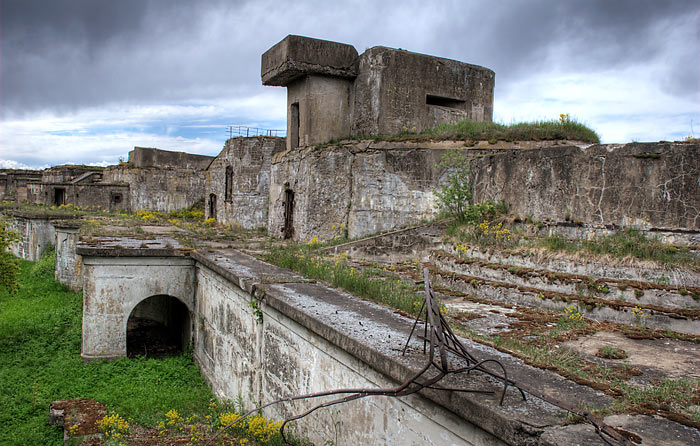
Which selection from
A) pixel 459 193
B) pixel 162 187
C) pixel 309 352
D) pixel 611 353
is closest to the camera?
pixel 611 353

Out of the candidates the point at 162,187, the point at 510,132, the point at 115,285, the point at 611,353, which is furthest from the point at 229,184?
the point at 611,353

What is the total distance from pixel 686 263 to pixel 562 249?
1.49m

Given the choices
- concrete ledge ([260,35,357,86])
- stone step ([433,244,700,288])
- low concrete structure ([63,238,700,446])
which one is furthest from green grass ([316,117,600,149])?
low concrete structure ([63,238,700,446])

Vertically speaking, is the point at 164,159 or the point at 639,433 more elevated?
the point at 164,159

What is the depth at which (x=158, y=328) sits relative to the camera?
12812 millimetres

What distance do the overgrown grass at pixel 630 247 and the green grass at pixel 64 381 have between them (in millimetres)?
5822

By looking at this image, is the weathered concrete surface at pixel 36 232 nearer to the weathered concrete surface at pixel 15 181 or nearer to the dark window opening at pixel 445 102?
the dark window opening at pixel 445 102

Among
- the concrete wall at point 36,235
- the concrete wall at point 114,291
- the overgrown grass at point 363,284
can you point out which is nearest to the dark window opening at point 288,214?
the concrete wall at point 114,291

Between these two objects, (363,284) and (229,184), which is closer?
(363,284)

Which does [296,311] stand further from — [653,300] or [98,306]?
[98,306]

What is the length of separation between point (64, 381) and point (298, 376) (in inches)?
231

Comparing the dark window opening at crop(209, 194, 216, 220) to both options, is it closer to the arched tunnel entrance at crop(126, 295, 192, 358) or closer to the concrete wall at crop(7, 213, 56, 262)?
the concrete wall at crop(7, 213, 56, 262)

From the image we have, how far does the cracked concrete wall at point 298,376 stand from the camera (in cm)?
323

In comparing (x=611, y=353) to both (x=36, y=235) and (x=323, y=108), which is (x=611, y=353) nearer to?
(x=323, y=108)
